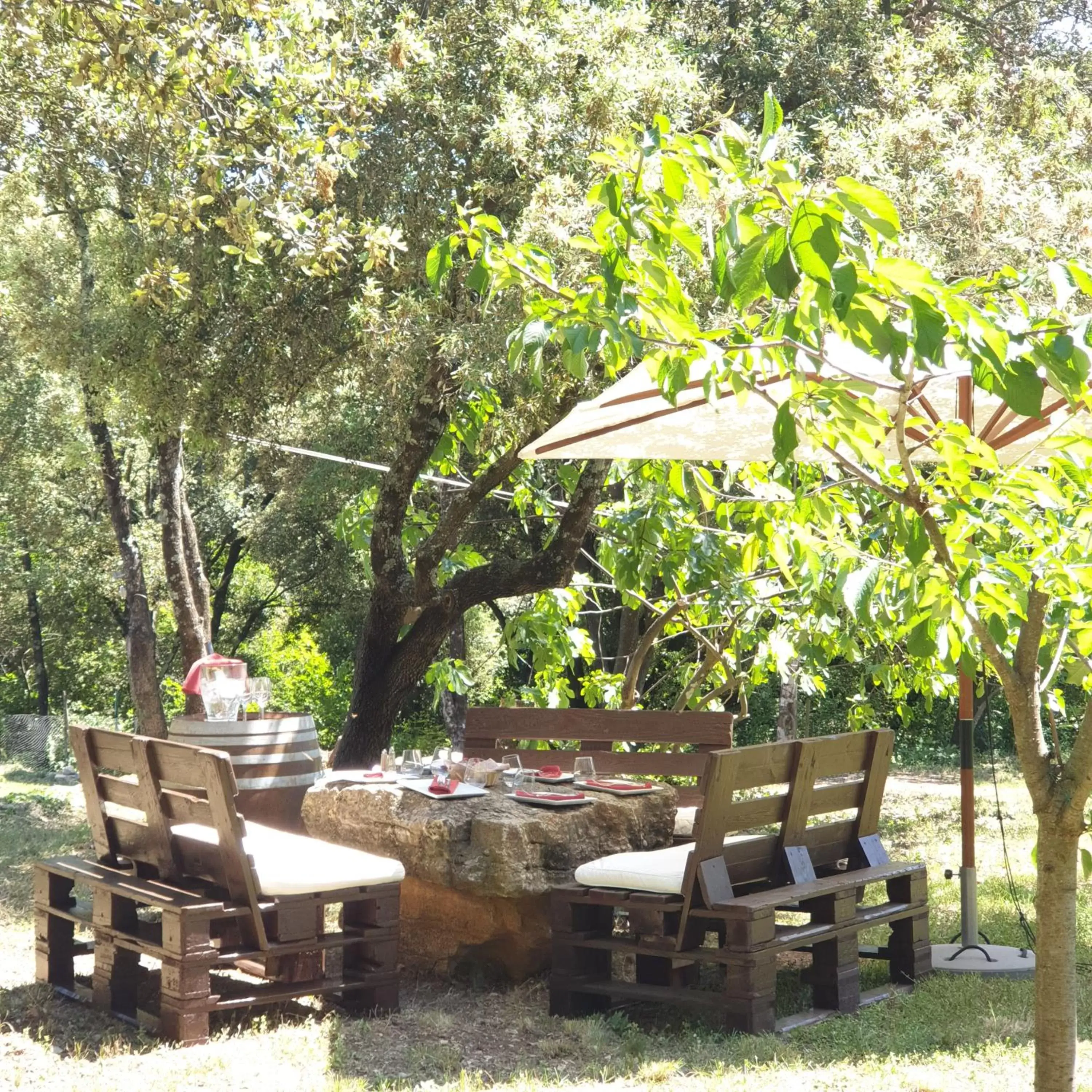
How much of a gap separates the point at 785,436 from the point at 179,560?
926 centimetres

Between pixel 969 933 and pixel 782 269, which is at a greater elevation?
pixel 782 269

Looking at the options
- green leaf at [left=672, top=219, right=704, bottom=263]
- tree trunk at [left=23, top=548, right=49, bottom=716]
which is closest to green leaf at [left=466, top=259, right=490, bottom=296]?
green leaf at [left=672, top=219, right=704, bottom=263]

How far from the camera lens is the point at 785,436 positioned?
7.02ft

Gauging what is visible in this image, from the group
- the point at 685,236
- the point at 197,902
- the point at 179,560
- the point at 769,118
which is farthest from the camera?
the point at 179,560

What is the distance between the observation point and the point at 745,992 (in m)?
4.27

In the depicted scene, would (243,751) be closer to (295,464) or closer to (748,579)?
(748,579)

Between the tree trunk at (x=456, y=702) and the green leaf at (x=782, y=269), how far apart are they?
14.4 m

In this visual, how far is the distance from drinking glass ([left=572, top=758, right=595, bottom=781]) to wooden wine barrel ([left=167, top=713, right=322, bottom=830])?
1.16m

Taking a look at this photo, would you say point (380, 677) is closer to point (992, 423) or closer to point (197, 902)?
point (197, 902)

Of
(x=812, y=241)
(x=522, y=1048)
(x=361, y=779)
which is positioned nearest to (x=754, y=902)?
(x=522, y=1048)

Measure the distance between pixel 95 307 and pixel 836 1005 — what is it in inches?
262

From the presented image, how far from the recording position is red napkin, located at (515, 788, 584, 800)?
16.9ft

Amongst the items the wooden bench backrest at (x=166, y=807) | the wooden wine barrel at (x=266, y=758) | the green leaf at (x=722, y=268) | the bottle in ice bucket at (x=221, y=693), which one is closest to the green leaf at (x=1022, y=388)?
the green leaf at (x=722, y=268)

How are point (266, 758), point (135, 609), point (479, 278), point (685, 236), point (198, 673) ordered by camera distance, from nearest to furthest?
point (685, 236)
point (479, 278)
point (266, 758)
point (198, 673)
point (135, 609)
